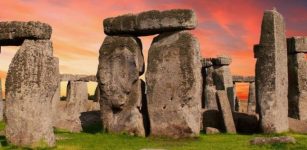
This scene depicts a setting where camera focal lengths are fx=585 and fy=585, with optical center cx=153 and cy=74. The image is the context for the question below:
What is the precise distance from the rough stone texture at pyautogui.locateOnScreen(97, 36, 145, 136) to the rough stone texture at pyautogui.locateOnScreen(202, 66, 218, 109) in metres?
12.1

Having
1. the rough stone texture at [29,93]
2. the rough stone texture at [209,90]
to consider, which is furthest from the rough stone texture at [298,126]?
the rough stone texture at [29,93]

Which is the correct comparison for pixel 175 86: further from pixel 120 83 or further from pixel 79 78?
pixel 79 78

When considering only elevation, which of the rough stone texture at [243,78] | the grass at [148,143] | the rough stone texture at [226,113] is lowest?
the grass at [148,143]

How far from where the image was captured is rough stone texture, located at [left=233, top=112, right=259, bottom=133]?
24578 mm

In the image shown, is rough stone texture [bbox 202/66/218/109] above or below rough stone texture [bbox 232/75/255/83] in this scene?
below

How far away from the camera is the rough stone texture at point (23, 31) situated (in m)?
16.4

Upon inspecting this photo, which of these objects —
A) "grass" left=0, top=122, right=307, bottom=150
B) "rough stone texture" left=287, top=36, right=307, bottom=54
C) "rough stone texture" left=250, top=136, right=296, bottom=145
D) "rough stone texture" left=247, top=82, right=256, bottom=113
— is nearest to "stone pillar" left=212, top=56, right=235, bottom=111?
"rough stone texture" left=247, top=82, right=256, bottom=113

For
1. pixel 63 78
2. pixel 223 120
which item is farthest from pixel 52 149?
pixel 63 78

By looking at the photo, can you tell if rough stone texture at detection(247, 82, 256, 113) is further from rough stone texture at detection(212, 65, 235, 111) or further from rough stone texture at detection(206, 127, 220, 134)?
rough stone texture at detection(206, 127, 220, 134)

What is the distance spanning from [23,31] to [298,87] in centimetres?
1609

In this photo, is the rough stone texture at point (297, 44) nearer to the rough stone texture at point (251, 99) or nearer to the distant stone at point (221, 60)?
the distant stone at point (221, 60)

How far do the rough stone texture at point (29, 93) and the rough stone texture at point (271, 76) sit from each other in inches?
395

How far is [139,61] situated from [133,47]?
24.4 inches

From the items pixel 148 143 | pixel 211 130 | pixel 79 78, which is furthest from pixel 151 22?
pixel 79 78
